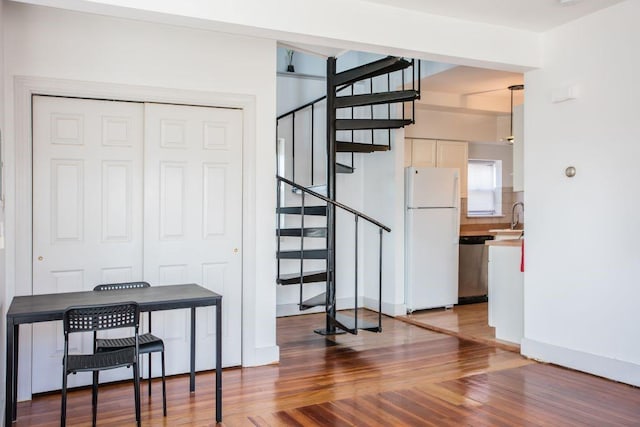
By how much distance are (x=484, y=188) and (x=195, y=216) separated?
5.21m

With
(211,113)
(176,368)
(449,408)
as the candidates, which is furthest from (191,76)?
(449,408)

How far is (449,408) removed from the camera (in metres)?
3.32

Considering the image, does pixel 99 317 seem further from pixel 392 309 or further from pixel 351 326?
pixel 392 309

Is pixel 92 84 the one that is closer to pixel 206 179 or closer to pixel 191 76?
pixel 191 76

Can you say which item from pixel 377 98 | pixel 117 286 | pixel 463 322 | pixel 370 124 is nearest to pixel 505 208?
pixel 463 322

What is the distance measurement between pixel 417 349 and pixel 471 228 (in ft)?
11.0

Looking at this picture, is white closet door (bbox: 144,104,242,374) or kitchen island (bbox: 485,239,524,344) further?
kitchen island (bbox: 485,239,524,344)

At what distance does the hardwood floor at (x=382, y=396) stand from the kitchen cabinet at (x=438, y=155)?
9.92 feet

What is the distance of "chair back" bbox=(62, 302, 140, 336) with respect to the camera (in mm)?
2695

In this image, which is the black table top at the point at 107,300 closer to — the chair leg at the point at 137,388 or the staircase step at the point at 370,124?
the chair leg at the point at 137,388

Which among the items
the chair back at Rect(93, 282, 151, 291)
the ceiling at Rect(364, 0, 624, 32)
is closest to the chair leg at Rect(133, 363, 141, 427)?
the chair back at Rect(93, 282, 151, 291)

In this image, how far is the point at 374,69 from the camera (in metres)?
5.09

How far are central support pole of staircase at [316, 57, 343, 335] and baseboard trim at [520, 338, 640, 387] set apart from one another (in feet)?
5.74

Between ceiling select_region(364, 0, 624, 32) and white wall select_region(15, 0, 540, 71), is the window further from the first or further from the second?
ceiling select_region(364, 0, 624, 32)
